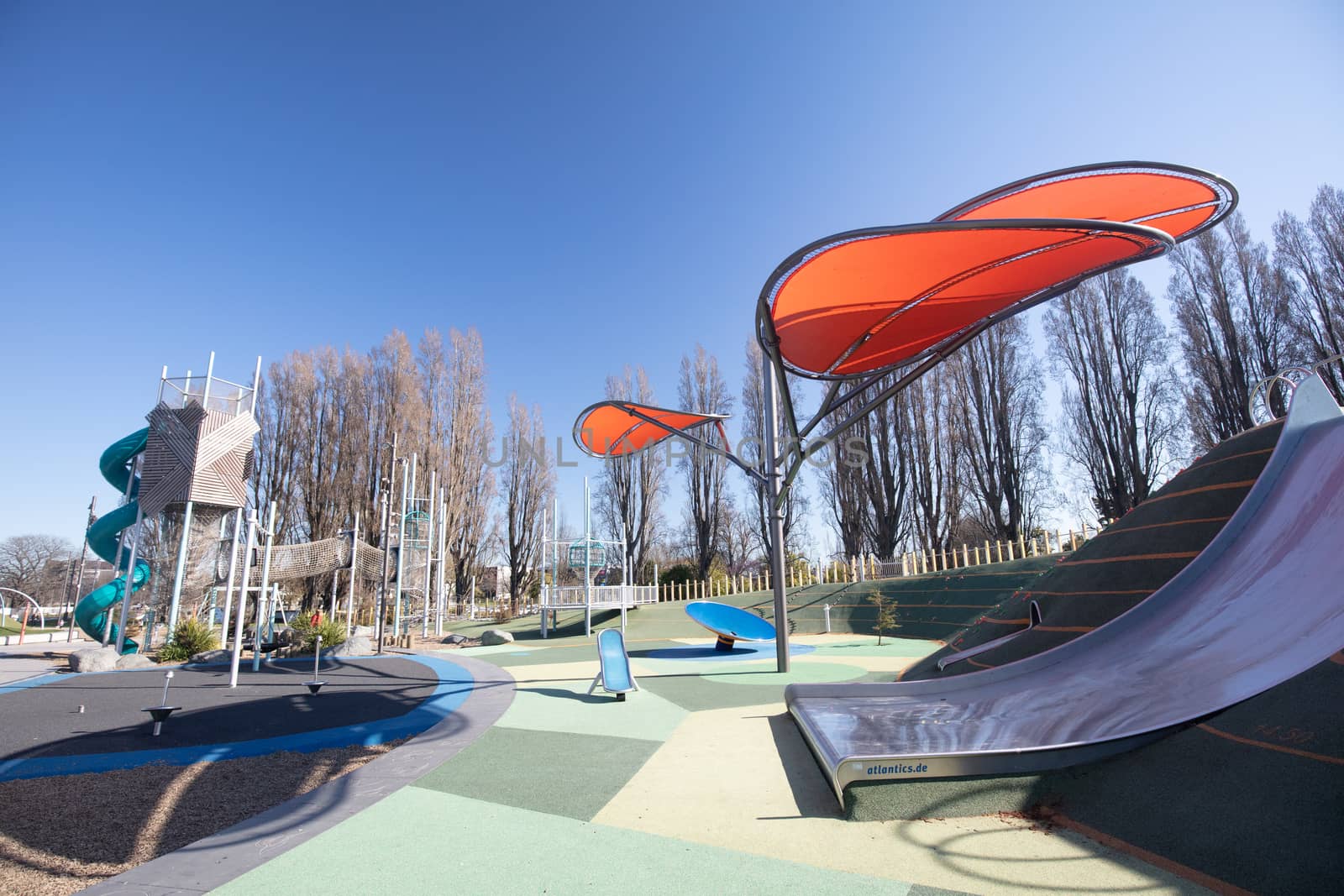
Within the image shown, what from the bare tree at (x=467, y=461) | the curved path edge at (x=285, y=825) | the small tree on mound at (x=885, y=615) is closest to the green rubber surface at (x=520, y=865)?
the curved path edge at (x=285, y=825)

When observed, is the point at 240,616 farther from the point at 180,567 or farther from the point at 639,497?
the point at 639,497

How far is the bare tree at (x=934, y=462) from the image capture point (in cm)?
2634

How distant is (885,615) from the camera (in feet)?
52.1

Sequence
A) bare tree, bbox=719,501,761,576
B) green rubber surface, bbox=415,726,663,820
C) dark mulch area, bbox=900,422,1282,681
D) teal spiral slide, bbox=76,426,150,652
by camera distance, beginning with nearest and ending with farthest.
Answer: green rubber surface, bbox=415,726,663,820 → dark mulch area, bbox=900,422,1282,681 → teal spiral slide, bbox=76,426,150,652 → bare tree, bbox=719,501,761,576

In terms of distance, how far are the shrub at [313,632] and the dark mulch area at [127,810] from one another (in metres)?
10.7

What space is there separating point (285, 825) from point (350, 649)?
1386 cm

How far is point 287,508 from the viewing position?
29953 mm

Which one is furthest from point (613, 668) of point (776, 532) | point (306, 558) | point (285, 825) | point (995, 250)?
point (306, 558)

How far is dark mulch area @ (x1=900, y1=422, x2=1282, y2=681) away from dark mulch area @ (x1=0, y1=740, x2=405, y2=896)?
7.13m

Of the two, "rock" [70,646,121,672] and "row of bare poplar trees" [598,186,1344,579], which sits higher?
"row of bare poplar trees" [598,186,1344,579]

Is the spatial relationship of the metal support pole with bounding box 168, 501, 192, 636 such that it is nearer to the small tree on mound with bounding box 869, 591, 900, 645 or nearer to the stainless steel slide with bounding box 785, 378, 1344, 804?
the stainless steel slide with bounding box 785, 378, 1344, 804

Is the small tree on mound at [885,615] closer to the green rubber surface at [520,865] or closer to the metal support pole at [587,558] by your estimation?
the metal support pole at [587,558]

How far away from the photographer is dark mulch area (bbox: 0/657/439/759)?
6.75m

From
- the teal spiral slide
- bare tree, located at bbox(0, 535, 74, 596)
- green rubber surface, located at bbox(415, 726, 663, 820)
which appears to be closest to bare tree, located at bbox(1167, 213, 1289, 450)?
green rubber surface, located at bbox(415, 726, 663, 820)
